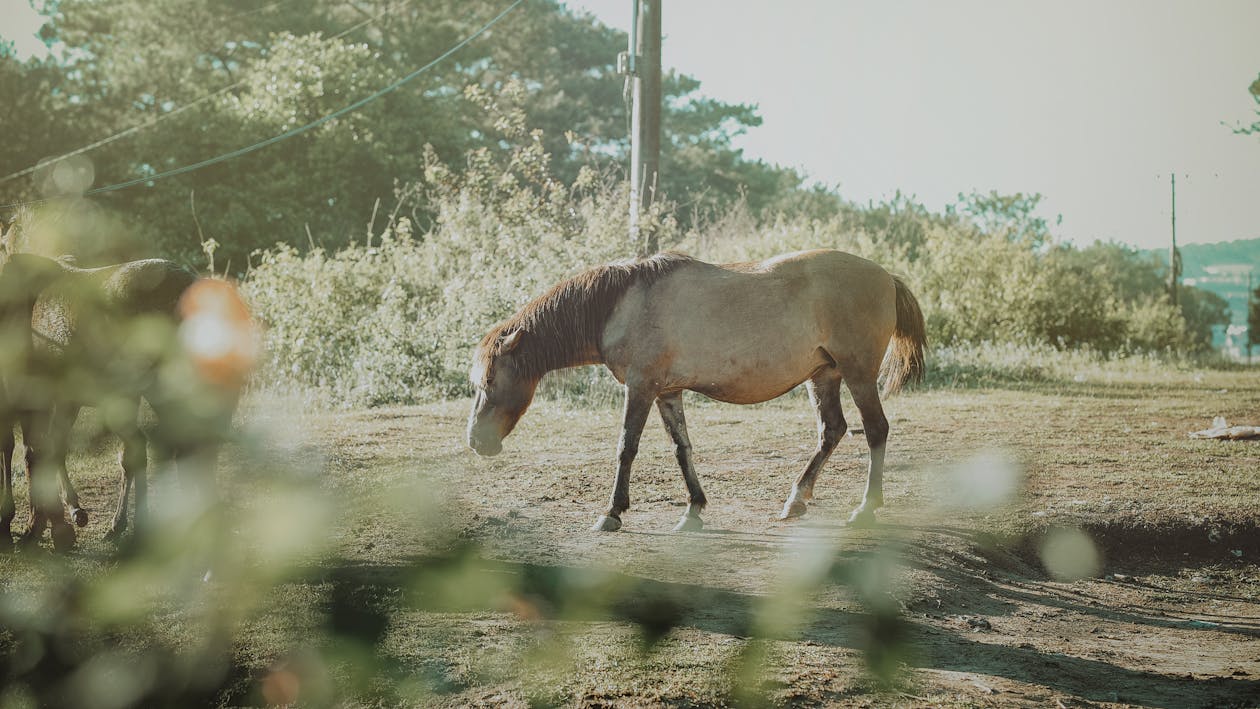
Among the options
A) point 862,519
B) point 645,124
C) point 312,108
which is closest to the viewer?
point 862,519

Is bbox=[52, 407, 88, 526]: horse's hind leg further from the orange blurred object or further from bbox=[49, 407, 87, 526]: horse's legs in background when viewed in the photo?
the orange blurred object

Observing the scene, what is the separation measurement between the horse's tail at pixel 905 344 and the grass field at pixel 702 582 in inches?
35.7

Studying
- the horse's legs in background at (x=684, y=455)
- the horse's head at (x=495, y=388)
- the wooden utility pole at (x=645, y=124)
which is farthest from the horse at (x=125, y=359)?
the wooden utility pole at (x=645, y=124)

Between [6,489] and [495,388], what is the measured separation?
292cm

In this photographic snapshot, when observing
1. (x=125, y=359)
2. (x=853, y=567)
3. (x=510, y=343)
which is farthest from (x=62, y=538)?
(x=853, y=567)

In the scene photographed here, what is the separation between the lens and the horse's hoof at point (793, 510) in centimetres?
687

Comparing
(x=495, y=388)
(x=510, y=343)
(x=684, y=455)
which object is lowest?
(x=684, y=455)

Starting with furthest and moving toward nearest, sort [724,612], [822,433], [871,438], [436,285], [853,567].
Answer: [436,285]
[822,433]
[871,438]
[853,567]
[724,612]

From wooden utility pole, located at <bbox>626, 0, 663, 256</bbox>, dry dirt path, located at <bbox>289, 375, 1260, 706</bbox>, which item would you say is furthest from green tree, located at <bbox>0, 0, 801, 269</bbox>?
dry dirt path, located at <bbox>289, 375, 1260, 706</bbox>

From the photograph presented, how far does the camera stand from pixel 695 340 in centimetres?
650

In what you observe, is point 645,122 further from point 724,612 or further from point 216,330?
point 724,612

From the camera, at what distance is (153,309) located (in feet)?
18.0

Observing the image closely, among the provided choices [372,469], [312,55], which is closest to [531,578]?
[372,469]

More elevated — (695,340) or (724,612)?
(695,340)
